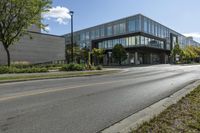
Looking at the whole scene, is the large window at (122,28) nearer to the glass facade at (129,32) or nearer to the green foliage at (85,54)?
the glass facade at (129,32)

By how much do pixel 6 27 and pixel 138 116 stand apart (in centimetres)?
3063

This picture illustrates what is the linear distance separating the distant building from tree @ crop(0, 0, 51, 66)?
1282cm

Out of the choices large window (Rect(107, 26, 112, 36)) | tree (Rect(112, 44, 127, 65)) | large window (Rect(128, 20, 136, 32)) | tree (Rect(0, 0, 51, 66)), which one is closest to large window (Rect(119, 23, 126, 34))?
large window (Rect(128, 20, 136, 32))

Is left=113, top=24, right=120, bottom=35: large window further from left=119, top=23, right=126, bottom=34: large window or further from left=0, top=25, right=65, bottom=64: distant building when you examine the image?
left=0, top=25, right=65, bottom=64: distant building

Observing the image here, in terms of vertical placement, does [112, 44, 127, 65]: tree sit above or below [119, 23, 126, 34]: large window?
below

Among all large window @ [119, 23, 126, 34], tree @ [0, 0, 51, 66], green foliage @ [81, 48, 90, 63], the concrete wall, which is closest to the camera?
tree @ [0, 0, 51, 66]

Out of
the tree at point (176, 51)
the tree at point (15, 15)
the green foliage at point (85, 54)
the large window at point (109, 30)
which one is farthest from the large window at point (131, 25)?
the tree at point (15, 15)

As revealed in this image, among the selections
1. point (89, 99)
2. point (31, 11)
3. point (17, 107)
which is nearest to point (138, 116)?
point (89, 99)

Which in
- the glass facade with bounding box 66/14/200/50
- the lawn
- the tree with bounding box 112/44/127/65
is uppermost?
the glass facade with bounding box 66/14/200/50

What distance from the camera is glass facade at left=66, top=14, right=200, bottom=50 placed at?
254 ft

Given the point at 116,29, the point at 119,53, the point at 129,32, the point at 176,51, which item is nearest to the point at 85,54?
the point at 116,29

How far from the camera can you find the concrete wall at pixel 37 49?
48.3 metres

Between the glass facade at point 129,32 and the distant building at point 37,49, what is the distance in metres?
27.3

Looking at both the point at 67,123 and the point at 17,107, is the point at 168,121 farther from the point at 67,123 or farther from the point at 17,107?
the point at 17,107
